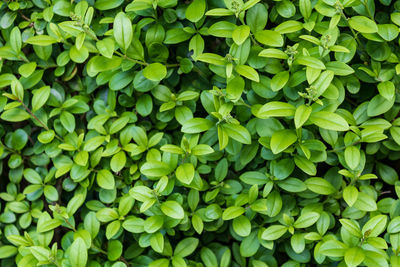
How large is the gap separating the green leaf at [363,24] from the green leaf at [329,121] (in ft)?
1.14

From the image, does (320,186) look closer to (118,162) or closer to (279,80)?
(279,80)

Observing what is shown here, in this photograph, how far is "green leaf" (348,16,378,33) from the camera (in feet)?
5.08

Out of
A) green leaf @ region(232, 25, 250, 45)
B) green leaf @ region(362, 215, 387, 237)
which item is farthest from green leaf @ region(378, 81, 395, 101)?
green leaf @ region(232, 25, 250, 45)

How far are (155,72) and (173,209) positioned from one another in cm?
56

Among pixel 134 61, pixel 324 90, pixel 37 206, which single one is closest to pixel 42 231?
pixel 37 206

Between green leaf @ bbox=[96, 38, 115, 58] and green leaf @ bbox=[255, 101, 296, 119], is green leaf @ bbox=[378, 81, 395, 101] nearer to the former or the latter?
green leaf @ bbox=[255, 101, 296, 119]

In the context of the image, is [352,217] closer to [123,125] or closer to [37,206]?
[123,125]

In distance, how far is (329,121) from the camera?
148 cm

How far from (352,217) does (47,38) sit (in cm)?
150

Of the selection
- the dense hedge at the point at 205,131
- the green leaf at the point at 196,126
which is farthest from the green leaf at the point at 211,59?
the green leaf at the point at 196,126

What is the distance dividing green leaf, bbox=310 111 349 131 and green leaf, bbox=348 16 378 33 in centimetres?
35

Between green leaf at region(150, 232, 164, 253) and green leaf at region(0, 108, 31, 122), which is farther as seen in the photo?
green leaf at region(0, 108, 31, 122)

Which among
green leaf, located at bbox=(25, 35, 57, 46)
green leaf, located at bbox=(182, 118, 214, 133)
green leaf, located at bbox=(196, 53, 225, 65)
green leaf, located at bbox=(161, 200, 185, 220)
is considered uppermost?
green leaf, located at bbox=(196, 53, 225, 65)

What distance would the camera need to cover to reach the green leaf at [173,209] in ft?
5.34
